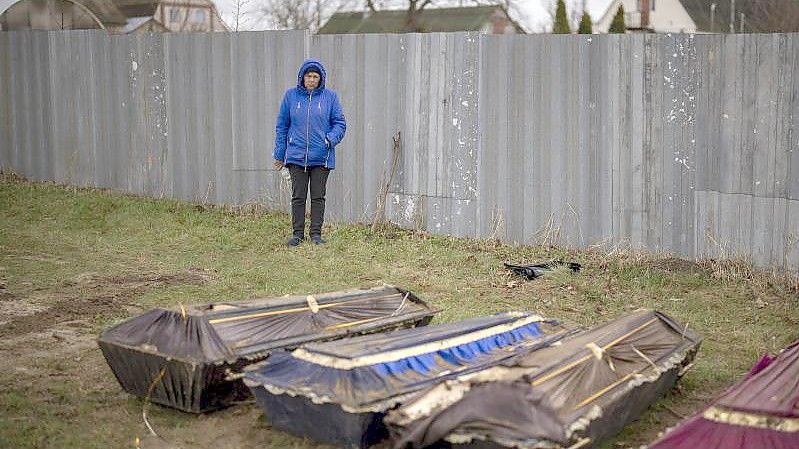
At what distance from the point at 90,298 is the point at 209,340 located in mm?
3075

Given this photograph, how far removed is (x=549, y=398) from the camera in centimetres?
502

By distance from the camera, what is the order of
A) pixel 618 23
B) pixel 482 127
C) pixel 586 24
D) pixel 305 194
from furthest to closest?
pixel 618 23 → pixel 586 24 → pixel 305 194 → pixel 482 127

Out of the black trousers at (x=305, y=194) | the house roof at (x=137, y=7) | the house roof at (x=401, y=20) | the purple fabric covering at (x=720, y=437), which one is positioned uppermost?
the house roof at (x=401, y=20)

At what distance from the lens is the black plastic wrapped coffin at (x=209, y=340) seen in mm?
5855

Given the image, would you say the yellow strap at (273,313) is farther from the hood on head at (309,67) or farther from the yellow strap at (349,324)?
the hood on head at (309,67)

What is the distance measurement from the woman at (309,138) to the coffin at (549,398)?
16.5ft

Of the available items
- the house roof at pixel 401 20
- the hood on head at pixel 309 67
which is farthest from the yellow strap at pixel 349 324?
the house roof at pixel 401 20

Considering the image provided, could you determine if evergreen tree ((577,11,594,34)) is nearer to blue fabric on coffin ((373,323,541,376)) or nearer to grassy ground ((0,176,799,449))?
grassy ground ((0,176,799,449))

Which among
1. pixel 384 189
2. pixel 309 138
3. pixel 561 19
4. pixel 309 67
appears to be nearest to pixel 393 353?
pixel 309 138

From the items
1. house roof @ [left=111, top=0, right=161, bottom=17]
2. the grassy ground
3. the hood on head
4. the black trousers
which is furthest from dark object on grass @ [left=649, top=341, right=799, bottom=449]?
house roof @ [left=111, top=0, right=161, bottom=17]

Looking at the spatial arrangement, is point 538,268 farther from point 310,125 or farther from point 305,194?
point 310,125

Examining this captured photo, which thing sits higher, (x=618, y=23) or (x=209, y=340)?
(x=618, y=23)

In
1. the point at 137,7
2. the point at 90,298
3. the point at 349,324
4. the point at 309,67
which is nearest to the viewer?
the point at 349,324

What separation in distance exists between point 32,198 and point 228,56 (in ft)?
10.4
